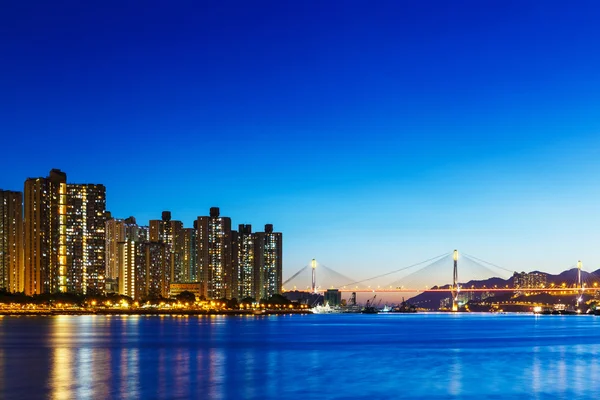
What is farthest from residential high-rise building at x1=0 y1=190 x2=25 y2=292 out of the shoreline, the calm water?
the calm water

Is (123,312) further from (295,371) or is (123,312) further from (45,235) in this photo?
(295,371)

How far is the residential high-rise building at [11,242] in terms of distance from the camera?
17225cm

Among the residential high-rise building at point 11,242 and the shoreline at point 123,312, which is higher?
the residential high-rise building at point 11,242

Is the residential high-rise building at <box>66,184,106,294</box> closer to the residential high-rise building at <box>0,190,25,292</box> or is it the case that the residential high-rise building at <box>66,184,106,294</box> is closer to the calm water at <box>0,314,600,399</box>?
the residential high-rise building at <box>0,190,25,292</box>

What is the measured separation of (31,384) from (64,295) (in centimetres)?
14799

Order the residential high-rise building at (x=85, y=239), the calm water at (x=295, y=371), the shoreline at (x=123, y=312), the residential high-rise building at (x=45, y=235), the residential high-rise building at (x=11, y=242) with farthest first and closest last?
the residential high-rise building at (x=85, y=239) → the residential high-rise building at (x=45, y=235) → the residential high-rise building at (x=11, y=242) → the shoreline at (x=123, y=312) → the calm water at (x=295, y=371)

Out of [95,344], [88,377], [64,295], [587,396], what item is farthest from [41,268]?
[587,396]

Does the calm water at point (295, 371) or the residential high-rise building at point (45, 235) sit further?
the residential high-rise building at point (45, 235)

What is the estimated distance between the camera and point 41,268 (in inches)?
7077

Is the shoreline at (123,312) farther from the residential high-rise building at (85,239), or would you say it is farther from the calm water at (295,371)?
the calm water at (295,371)

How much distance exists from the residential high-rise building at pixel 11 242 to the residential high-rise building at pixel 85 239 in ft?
43.1

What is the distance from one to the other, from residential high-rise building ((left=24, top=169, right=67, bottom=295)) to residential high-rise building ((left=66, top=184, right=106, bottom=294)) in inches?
86.1

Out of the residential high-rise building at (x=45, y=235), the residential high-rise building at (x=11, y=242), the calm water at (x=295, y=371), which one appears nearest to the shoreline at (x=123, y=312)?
the residential high-rise building at (x=45, y=235)

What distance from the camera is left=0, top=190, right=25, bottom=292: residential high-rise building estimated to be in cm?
17225
